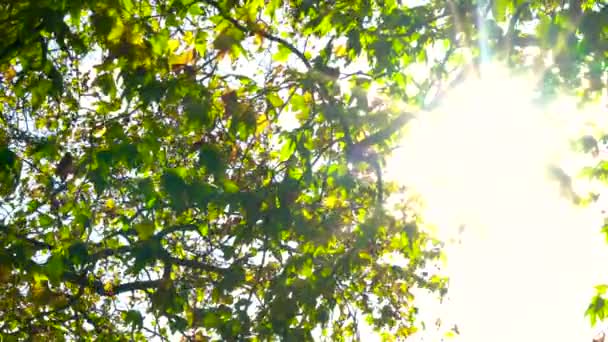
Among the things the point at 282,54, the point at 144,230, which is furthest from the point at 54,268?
the point at 282,54

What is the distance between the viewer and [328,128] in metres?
6.41

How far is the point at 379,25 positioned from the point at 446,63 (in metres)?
1.69

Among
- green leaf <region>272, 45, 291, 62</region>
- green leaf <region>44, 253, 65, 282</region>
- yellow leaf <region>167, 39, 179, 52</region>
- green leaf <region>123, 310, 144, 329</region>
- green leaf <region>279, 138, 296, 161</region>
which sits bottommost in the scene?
green leaf <region>44, 253, 65, 282</region>

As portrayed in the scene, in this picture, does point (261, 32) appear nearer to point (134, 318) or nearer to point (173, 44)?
point (173, 44)

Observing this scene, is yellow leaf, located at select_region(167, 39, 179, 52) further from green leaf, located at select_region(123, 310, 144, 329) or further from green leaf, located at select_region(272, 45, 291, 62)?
green leaf, located at select_region(123, 310, 144, 329)

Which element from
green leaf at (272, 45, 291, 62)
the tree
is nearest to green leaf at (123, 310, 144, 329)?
the tree

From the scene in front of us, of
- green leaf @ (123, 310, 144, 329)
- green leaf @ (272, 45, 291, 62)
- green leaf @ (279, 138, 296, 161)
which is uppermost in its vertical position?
green leaf @ (272, 45, 291, 62)

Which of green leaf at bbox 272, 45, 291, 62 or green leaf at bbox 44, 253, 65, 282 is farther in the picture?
green leaf at bbox 272, 45, 291, 62

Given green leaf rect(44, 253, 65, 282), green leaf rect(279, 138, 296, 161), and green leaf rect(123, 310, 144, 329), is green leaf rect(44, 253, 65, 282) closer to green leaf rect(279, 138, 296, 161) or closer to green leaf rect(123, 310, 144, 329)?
green leaf rect(123, 310, 144, 329)

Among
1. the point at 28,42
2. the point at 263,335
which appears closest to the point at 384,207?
the point at 263,335

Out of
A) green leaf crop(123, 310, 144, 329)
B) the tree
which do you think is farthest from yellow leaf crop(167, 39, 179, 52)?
green leaf crop(123, 310, 144, 329)

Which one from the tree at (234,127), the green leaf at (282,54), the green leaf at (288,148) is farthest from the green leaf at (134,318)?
the green leaf at (282,54)

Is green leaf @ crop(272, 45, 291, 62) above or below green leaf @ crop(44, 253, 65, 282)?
above

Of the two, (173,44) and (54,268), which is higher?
(173,44)
